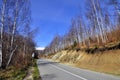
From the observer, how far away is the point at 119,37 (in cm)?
3091

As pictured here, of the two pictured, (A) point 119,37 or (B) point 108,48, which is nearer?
(B) point 108,48

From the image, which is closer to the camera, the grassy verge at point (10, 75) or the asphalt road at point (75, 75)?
the asphalt road at point (75, 75)

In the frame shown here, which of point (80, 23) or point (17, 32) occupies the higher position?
point (80, 23)

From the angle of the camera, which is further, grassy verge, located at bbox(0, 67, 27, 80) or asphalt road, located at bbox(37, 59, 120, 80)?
grassy verge, located at bbox(0, 67, 27, 80)

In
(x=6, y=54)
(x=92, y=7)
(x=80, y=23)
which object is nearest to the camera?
(x=6, y=54)

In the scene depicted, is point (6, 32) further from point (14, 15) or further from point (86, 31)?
point (86, 31)

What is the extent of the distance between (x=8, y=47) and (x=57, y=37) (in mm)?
106740

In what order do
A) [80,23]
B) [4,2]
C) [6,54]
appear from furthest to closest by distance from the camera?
[80,23]
[6,54]
[4,2]

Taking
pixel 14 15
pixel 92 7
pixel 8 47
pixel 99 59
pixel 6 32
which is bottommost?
pixel 99 59

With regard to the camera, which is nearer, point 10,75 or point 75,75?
point 75,75

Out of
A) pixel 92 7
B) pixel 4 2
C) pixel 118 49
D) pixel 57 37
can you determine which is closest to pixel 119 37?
pixel 118 49

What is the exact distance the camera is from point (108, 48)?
2780cm

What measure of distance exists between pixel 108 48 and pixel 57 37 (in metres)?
106

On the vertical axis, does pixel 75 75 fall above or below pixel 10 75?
below
